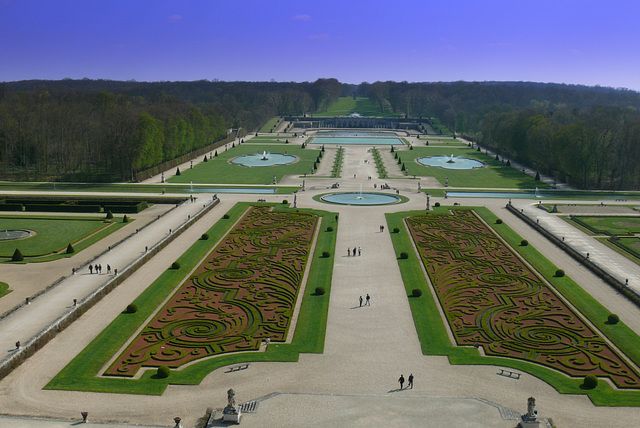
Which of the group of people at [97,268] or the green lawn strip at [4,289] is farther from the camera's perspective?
the group of people at [97,268]

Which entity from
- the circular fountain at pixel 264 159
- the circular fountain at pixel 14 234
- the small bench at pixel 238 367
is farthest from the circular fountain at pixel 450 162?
the small bench at pixel 238 367

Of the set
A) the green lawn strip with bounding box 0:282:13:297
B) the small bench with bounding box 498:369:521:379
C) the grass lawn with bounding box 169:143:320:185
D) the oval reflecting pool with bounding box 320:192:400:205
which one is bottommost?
the small bench with bounding box 498:369:521:379

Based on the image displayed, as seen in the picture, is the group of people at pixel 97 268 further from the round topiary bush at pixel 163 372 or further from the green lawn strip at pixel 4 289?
the round topiary bush at pixel 163 372

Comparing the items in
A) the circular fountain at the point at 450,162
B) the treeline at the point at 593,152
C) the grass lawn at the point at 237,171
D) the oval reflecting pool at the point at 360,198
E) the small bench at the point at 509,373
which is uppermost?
the treeline at the point at 593,152

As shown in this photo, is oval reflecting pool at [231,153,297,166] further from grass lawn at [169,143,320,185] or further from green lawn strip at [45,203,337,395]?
green lawn strip at [45,203,337,395]

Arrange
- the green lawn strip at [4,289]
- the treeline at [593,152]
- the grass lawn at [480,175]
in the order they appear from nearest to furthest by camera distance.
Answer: the green lawn strip at [4,289], the treeline at [593,152], the grass lawn at [480,175]

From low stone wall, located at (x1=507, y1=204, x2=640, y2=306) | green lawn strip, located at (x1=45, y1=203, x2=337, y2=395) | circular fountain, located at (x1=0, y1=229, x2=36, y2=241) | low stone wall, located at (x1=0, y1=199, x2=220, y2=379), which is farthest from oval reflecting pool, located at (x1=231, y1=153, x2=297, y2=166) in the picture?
green lawn strip, located at (x1=45, y1=203, x2=337, y2=395)

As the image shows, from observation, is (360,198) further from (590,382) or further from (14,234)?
(590,382)
